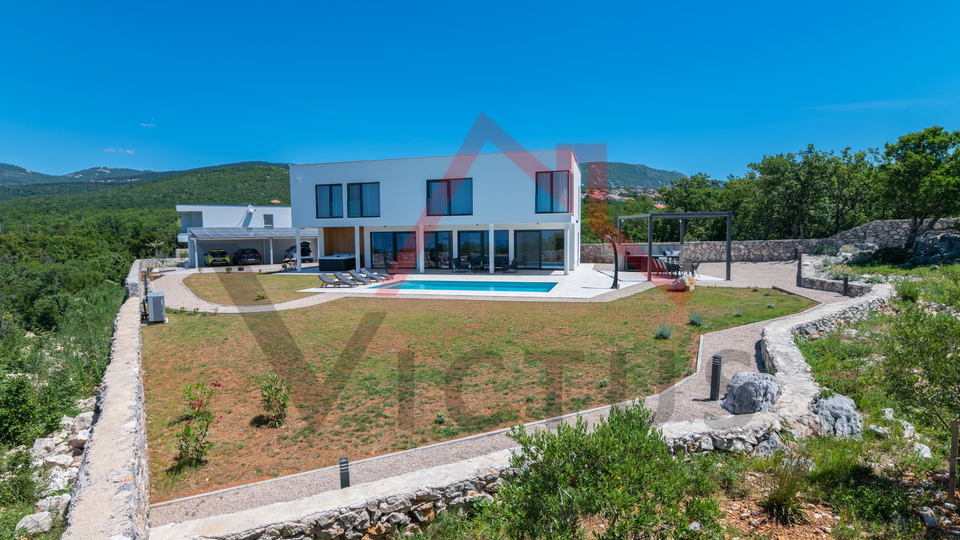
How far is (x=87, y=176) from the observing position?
86250 millimetres

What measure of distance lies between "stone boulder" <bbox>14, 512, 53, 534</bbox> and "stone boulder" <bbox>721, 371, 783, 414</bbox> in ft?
22.4

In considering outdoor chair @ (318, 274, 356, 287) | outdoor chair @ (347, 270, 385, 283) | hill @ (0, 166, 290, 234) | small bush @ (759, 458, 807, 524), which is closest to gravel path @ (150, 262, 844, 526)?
small bush @ (759, 458, 807, 524)

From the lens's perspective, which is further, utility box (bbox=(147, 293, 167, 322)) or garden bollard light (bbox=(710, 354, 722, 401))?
utility box (bbox=(147, 293, 167, 322))

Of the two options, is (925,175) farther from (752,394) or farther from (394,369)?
(394,369)

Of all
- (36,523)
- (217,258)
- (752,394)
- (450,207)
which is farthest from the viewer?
(217,258)

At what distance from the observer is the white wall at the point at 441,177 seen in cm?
2091

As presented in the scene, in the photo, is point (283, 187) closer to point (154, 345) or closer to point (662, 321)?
point (154, 345)

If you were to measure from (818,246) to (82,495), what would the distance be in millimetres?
28311

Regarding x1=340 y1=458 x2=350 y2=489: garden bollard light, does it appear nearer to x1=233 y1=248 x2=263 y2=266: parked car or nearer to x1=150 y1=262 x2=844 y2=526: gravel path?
x1=150 y1=262 x2=844 y2=526: gravel path

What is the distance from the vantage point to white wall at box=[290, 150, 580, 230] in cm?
2091

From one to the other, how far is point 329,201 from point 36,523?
21623 mm

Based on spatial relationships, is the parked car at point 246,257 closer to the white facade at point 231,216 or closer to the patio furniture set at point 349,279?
the white facade at point 231,216

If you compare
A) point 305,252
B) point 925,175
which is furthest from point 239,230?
point 925,175

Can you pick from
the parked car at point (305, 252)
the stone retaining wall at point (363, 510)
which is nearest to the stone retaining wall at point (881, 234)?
the stone retaining wall at point (363, 510)
